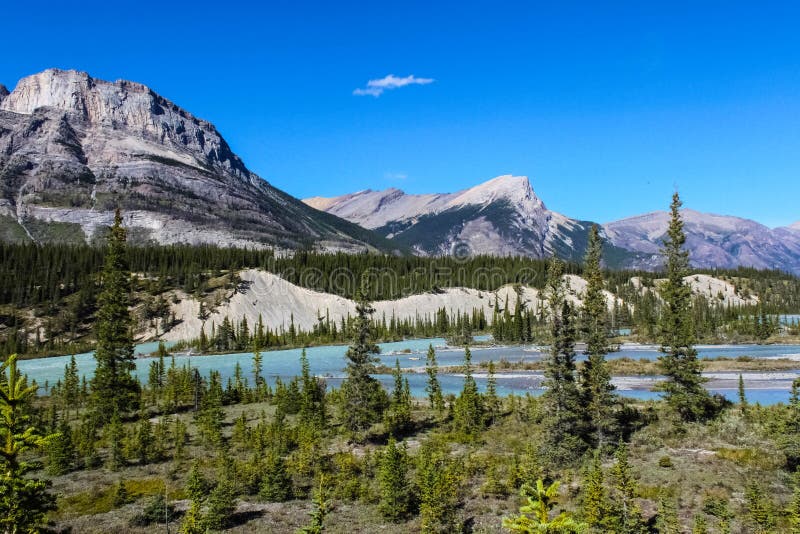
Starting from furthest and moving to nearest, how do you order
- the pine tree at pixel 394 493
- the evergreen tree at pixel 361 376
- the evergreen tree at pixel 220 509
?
the evergreen tree at pixel 361 376 < the pine tree at pixel 394 493 < the evergreen tree at pixel 220 509

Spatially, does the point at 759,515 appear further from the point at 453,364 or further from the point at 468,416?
the point at 453,364

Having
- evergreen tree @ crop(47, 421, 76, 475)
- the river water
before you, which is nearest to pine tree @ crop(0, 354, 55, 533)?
evergreen tree @ crop(47, 421, 76, 475)

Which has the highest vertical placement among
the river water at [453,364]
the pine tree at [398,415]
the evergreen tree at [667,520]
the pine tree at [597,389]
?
the pine tree at [597,389]

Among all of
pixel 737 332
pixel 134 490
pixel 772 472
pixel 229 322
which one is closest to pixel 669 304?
pixel 772 472

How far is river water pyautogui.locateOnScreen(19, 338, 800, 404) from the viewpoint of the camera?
6206 centimetres

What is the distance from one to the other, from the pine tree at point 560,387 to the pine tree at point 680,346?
31.0ft

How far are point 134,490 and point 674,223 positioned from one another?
42.1 metres

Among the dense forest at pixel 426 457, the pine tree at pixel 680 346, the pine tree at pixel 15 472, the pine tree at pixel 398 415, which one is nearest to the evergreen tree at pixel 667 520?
the dense forest at pixel 426 457

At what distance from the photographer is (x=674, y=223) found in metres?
40.9

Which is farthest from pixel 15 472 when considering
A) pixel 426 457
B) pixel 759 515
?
pixel 759 515

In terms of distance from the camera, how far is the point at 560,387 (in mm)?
32688

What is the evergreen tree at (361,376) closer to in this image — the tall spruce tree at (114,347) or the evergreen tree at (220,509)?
the evergreen tree at (220,509)

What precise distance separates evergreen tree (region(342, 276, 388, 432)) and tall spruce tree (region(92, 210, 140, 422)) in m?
22.4

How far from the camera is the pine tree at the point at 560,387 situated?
105 feet
